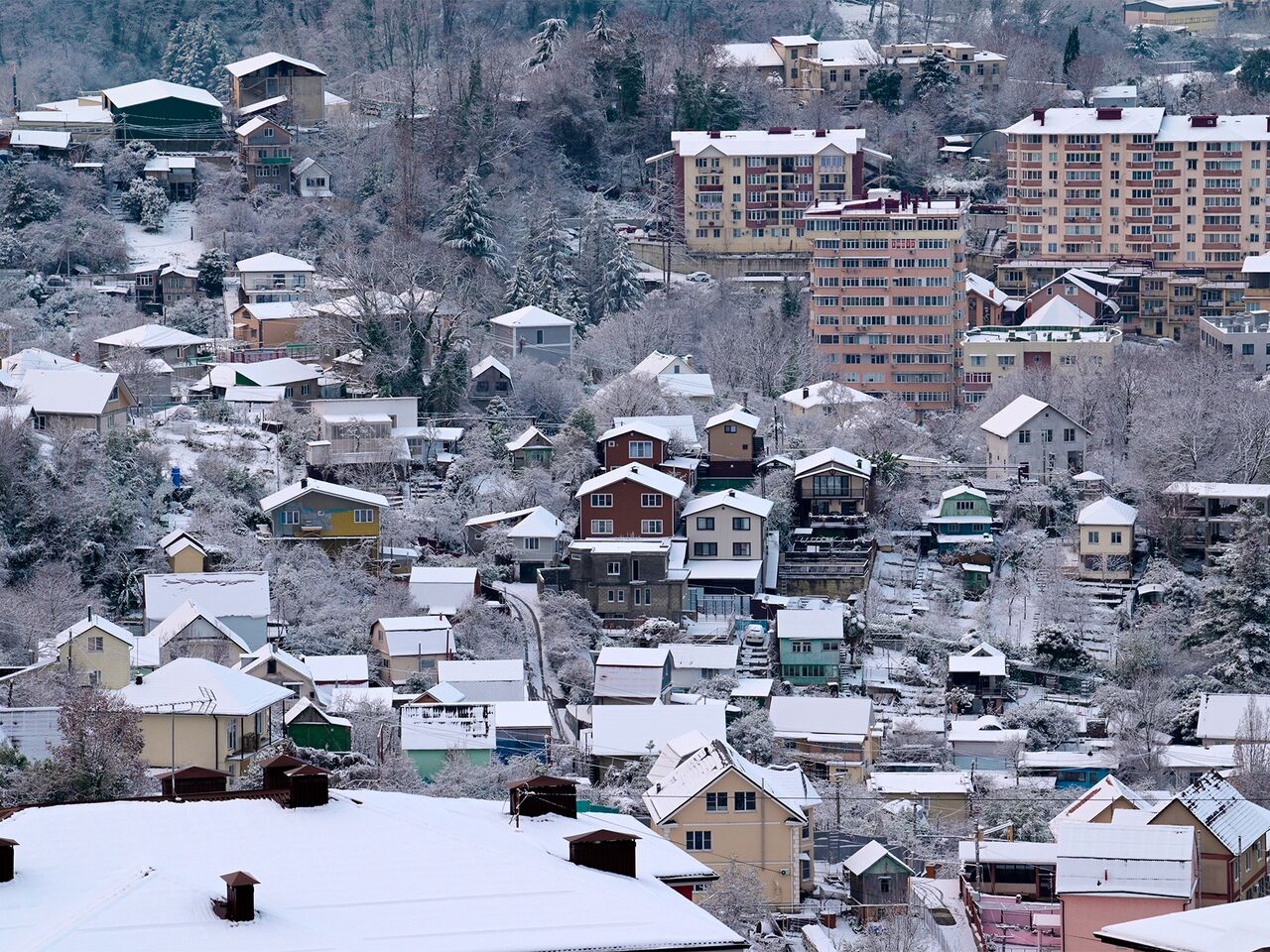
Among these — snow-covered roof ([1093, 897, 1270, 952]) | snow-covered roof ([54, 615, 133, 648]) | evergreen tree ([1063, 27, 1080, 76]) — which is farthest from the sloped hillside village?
evergreen tree ([1063, 27, 1080, 76])

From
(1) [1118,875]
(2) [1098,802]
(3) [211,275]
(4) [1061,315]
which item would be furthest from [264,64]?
(1) [1118,875]

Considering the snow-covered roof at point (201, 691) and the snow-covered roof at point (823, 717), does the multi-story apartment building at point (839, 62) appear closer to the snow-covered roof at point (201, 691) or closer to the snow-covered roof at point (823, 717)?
the snow-covered roof at point (823, 717)

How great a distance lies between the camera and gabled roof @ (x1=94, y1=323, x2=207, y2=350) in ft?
126

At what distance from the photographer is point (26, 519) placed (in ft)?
102

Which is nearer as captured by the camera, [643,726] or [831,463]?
[643,726]

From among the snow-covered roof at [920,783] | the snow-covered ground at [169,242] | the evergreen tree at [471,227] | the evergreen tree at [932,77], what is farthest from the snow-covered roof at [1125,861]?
the evergreen tree at [932,77]

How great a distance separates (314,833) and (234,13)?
168 ft

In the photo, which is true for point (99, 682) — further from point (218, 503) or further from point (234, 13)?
point (234, 13)

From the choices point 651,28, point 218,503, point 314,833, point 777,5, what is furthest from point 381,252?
point 314,833

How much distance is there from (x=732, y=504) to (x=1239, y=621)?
247 inches

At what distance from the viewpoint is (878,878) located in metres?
22.3

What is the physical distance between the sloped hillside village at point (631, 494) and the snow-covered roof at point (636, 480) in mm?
177

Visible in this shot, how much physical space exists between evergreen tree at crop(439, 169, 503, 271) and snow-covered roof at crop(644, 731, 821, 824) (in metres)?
21.1

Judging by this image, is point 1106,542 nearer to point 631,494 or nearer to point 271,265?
point 631,494
